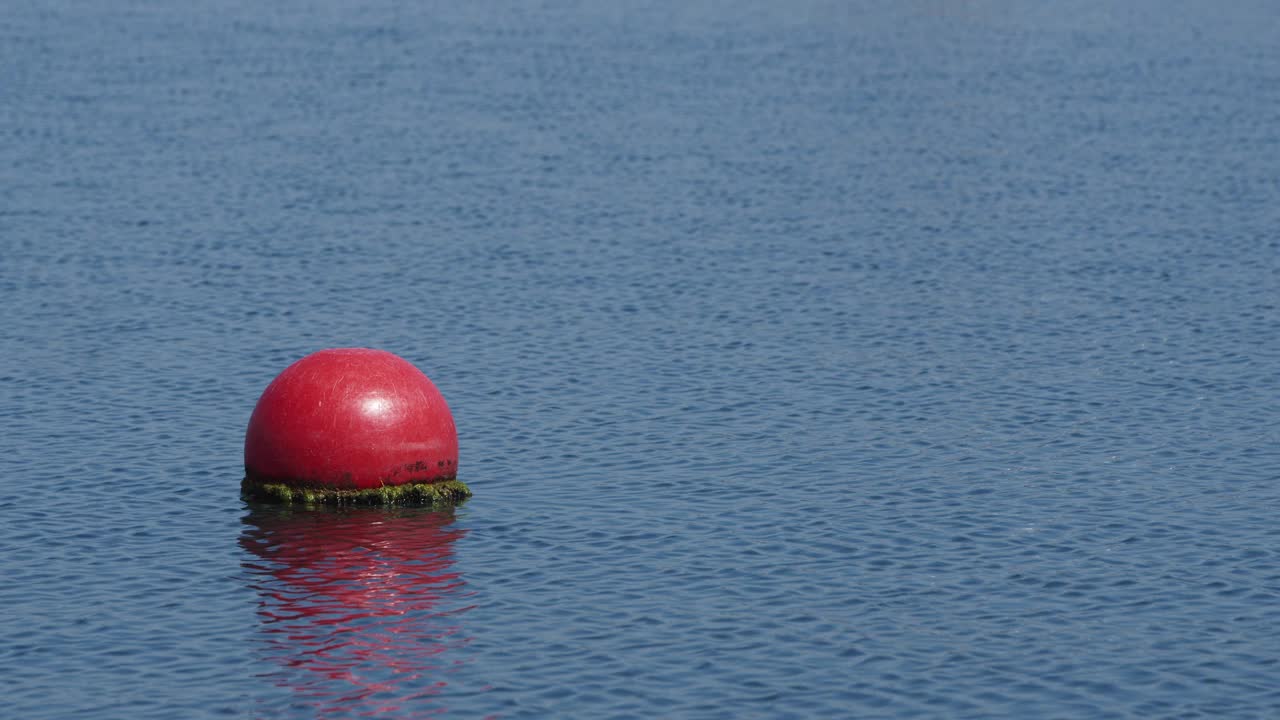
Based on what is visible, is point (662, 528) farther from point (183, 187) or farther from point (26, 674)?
point (183, 187)

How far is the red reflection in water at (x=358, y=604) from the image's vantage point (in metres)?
19.1

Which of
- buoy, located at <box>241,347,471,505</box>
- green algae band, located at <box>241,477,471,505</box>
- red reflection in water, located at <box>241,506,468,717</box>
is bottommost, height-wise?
red reflection in water, located at <box>241,506,468,717</box>

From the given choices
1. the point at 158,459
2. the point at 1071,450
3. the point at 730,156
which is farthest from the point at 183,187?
the point at 1071,450

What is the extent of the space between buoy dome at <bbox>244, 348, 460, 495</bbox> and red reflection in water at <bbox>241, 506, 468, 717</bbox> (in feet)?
1.66

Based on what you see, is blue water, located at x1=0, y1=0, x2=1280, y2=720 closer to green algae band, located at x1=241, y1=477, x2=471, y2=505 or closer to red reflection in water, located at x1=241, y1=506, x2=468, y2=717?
red reflection in water, located at x1=241, y1=506, x2=468, y2=717

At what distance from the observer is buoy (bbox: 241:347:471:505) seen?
24.7 m

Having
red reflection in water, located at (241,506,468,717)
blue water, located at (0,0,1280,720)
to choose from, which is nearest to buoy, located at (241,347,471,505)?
red reflection in water, located at (241,506,468,717)

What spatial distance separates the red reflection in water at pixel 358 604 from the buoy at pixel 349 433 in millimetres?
333

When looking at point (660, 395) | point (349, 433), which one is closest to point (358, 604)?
point (349, 433)

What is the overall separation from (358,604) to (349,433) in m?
3.56

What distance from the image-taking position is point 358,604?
21.7 m

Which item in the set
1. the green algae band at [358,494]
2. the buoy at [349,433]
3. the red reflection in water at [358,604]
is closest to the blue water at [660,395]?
the red reflection in water at [358,604]

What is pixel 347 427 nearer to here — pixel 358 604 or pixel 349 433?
pixel 349 433

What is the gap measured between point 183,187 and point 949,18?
2790 inches
